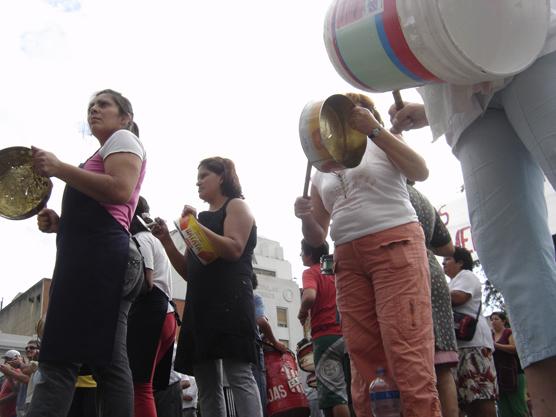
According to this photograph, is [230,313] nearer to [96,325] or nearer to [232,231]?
[232,231]

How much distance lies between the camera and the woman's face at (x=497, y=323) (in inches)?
263

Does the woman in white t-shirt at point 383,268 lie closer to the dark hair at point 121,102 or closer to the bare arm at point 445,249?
the dark hair at point 121,102

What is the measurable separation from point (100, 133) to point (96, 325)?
40.0 inches

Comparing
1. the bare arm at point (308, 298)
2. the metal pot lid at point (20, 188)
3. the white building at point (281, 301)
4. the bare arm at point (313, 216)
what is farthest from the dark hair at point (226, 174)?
the white building at point (281, 301)

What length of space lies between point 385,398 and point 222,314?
1060 mm

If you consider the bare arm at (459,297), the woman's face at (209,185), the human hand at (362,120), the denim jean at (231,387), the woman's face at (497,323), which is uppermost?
the woman's face at (209,185)

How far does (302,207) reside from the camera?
9.26 feet

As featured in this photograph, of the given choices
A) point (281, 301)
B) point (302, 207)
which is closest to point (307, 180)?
point (302, 207)

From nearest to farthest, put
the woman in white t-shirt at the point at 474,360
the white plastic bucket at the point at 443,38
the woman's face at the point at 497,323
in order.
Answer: the white plastic bucket at the point at 443,38 < the woman in white t-shirt at the point at 474,360 < the woman's face at the point at 497,323

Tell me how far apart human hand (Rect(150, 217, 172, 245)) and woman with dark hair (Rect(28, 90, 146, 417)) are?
Answer: 2.26 feet

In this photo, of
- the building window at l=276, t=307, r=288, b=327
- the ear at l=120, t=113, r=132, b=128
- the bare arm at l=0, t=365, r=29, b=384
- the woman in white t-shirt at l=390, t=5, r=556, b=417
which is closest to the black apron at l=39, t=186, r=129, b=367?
the ear at l=120, t=113, r=132, b=128

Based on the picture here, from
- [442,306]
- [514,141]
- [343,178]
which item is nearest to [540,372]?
[514,141]

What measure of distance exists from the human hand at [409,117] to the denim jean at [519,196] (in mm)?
281

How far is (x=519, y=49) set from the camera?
1.51 meters
